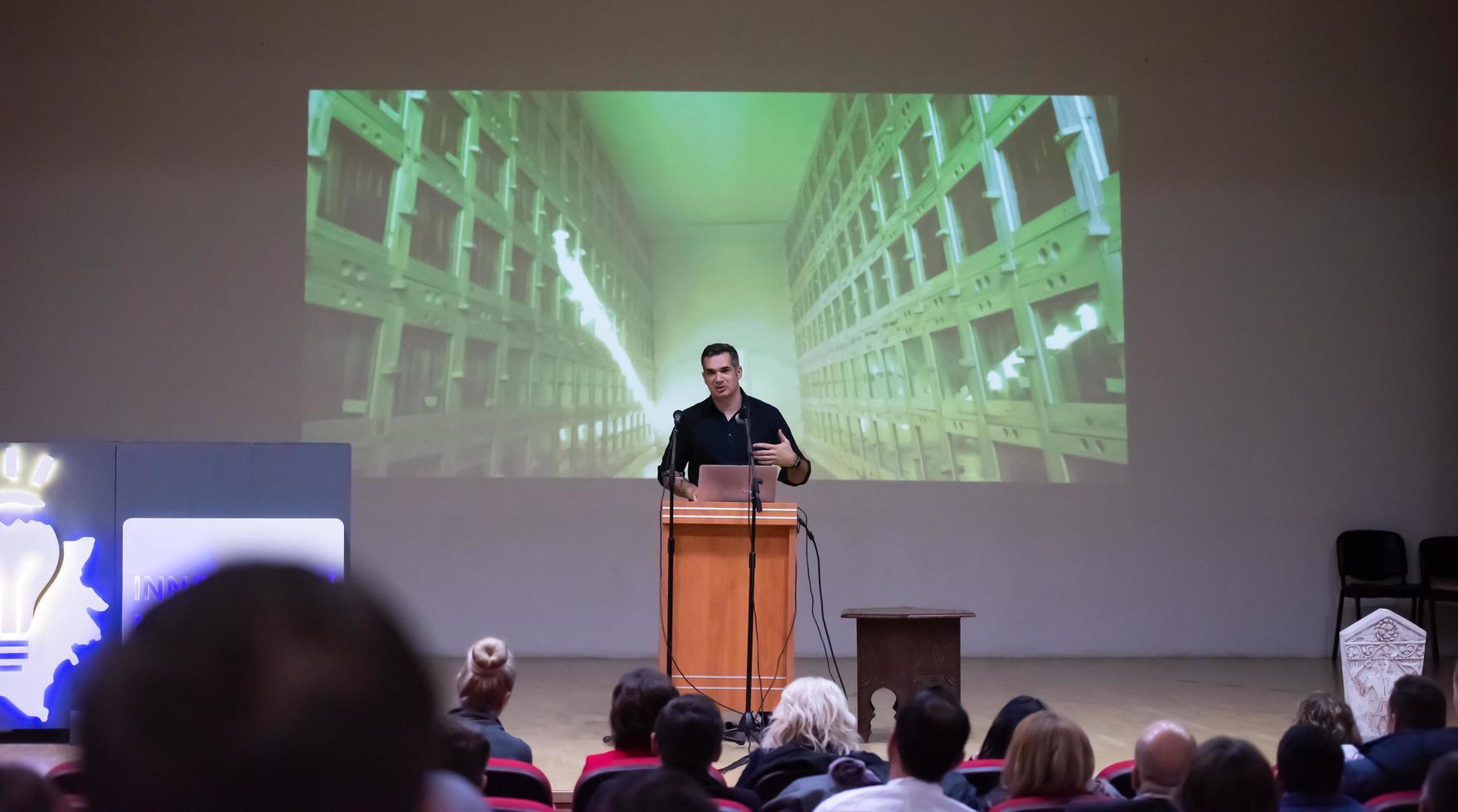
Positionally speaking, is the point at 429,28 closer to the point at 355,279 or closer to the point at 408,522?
the point at 355,279

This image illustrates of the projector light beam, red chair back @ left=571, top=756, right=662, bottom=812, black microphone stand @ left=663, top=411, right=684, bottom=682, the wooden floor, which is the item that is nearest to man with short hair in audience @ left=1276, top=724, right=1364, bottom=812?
red chair back @ left=571, top=756, right=662, bottom=812

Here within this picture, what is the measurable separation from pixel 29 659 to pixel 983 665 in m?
5.36

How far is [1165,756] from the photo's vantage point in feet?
8.84

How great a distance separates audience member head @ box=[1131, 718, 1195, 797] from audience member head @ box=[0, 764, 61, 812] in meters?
2.19

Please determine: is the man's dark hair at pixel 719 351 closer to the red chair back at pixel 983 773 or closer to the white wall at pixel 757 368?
the white wall at pixel 757 368

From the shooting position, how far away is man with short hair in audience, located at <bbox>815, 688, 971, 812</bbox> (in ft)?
8.05

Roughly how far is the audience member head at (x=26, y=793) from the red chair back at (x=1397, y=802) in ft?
8.32

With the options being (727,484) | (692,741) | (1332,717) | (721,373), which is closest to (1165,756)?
(1332,717)

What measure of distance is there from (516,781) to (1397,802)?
6.07 ft

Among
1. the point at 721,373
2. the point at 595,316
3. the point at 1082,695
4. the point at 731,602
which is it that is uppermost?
the point at 595,316

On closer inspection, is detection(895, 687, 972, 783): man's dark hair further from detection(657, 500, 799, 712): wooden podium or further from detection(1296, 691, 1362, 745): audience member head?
detection(657, 500, 799, 712): wooden podium

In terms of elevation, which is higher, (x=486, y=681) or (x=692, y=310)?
(x=692, y=310)

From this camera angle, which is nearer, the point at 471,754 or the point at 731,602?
the point at 471,754

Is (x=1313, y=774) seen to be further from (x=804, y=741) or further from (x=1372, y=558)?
(x=1372, y=558)
